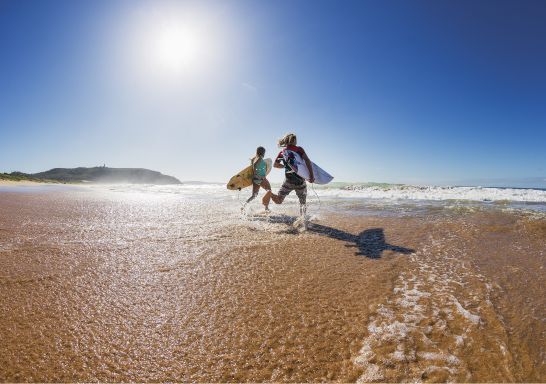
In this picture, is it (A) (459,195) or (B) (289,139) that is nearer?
(B) (289,139)

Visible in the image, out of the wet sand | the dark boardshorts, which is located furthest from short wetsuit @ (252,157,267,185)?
the wet sand

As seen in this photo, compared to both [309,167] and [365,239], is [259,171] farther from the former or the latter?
[365,239]

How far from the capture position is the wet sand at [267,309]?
5.64ft

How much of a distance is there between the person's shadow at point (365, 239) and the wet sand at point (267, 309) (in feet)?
0.21

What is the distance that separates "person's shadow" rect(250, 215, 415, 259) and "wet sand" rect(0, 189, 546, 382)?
2.5 inches

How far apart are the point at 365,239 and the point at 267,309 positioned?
2863 mm

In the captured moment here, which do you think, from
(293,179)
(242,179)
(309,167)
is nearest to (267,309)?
(293,179)

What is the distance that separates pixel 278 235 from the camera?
199 inches

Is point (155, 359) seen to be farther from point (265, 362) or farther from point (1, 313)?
point (1, 313)

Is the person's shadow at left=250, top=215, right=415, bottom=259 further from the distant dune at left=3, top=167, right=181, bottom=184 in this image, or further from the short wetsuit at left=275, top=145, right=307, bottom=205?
the distant dune at left=3, top=167, right=181, bottom=184

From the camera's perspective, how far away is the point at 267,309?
7.75 feet

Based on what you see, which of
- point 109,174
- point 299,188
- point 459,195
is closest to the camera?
point 299,188

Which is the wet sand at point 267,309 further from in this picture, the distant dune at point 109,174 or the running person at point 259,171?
the distant dune at point 109,174

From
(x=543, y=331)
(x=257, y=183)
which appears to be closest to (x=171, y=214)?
(x=257, y=183)
